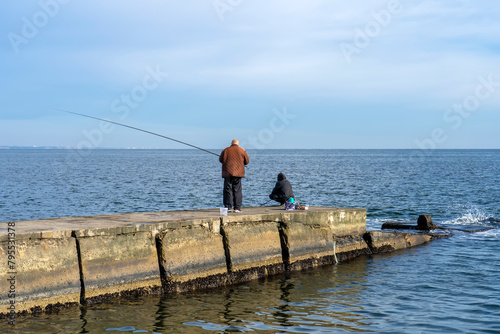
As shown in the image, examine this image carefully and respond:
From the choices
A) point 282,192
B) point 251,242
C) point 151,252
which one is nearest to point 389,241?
point 282,192

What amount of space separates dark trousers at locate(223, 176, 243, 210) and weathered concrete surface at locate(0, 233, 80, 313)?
4.42m

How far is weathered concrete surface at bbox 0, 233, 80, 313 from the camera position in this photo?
7.37 meters

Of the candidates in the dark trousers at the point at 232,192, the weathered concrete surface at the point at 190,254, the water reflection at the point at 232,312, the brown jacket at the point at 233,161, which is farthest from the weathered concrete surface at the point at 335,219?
the weathered concrete surface at the point at 190,254

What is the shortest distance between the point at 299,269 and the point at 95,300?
4.95 meters

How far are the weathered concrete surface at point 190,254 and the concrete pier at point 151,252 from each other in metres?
0.02

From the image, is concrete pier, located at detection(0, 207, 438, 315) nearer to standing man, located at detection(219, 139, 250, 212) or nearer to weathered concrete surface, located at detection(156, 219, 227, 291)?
weathered concrete surface, located at detection(156, 219, 227, 291)

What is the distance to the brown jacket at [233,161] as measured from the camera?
11781 millimetres

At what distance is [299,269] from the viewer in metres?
11.5

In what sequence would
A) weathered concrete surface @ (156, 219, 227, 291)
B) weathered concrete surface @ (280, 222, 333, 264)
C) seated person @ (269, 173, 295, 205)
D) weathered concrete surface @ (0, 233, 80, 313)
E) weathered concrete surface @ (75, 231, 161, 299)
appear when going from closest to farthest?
weathered concrete surface @ (0, 233, 80, 313), weathered concrete surface @ (75, 231, 161, 299), weathered concrete surface @ (156, 219, 227, 291), weathered concrete surface @ (280, 222, 333, 264), seated person @ (269, 173, 295, 205)

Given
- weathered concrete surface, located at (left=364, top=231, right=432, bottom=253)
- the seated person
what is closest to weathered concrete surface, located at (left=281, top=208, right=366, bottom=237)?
weathered concrete surface, located at (left=364, top=231, right=432, bottom=253)

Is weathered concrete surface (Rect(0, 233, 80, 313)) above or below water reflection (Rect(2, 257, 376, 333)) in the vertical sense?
above

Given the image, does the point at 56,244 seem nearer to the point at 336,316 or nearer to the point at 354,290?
the point at 336,316

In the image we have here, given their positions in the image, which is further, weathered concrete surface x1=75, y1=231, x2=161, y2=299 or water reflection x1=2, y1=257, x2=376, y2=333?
weathered concrete surface x1=75, y1=231, x2=161, y2=299

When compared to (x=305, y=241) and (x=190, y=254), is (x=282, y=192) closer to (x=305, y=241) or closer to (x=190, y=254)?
(x=305, y=241)
